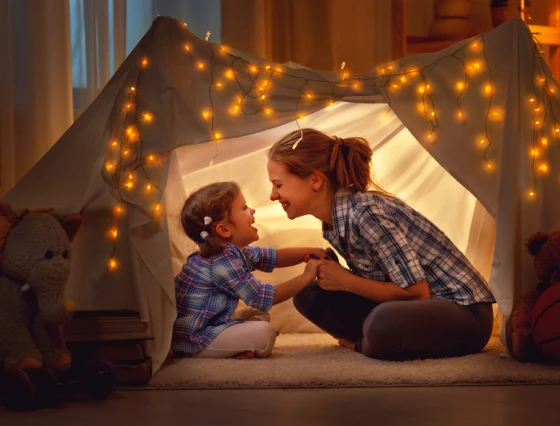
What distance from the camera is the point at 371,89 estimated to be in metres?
2.39

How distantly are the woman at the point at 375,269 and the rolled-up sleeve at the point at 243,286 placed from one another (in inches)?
6.5

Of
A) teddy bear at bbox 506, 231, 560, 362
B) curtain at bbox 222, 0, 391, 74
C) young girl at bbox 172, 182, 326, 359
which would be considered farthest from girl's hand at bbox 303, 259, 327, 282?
curtain at bbox 222, 0, 391, 74

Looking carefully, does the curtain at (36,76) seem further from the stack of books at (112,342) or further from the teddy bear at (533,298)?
the teddy bear at (533,298)

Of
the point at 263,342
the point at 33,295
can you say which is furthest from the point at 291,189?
the point at 33,295

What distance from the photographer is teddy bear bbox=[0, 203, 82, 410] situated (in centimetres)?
191

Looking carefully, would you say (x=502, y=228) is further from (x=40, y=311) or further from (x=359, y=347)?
Answer: (x=40, y=311)

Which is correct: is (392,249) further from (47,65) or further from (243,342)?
(47,65)

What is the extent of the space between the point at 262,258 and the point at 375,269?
0.39m

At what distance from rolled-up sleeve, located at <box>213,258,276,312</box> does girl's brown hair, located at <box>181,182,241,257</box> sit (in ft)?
0.33

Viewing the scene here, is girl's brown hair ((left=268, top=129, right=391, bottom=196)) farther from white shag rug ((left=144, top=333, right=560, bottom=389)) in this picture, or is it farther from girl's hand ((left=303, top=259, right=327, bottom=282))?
white shag rug ((left=144, top=333, right=560, bottom=389))

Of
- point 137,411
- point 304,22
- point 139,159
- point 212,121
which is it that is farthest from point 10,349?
point 304,22

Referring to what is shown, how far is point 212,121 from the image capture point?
7.63 ft

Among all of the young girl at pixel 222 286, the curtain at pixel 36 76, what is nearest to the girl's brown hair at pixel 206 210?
the young girl at pixel 222 286

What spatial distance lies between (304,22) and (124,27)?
85 cm
